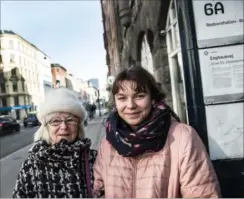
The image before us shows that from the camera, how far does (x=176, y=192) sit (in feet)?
5.32

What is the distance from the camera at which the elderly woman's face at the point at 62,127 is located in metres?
1.99

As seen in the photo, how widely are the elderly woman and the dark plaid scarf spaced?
27 cm

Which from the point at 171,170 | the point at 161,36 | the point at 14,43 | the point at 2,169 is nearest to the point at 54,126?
the point at 171,170

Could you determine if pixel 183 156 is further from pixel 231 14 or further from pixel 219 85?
pixel 231 14

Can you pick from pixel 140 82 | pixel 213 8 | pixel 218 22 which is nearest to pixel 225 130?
pixel 218 22

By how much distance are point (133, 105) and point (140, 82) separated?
120 millimetres

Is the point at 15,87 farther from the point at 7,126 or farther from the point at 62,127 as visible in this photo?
the point at 62,127

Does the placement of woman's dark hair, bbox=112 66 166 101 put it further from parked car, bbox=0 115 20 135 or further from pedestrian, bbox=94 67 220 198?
parked car, bbox=0 115 20 135

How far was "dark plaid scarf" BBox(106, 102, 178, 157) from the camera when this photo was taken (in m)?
1.63

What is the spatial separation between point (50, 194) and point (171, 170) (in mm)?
682

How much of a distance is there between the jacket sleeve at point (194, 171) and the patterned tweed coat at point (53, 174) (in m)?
0.57

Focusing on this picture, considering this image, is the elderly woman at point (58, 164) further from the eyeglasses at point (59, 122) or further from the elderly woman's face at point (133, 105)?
the elderly woman's face at point (133, 105)

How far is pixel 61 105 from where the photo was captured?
204cm

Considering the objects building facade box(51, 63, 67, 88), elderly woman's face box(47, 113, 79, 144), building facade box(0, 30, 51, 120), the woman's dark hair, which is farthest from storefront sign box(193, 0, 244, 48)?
building facade box(0, 30, 51, 120)
